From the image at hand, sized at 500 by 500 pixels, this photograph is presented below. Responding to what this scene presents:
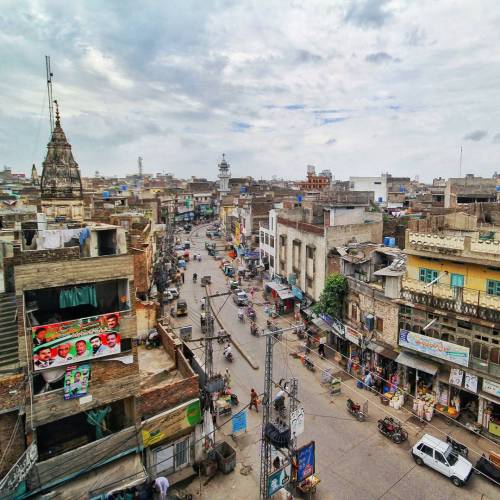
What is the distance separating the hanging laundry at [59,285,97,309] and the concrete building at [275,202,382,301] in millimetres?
22489

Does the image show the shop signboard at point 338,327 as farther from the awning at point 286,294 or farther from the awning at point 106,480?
the awning at point 106,480

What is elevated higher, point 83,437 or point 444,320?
point 444,320

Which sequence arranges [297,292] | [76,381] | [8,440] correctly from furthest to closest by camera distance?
[297,292], [76,381], [8,440]

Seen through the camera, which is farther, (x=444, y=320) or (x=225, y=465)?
(x=444, y=320)

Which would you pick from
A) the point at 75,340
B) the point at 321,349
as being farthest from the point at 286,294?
the point at 75,340

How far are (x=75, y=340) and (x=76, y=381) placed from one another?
63.7 inches

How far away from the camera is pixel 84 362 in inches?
567

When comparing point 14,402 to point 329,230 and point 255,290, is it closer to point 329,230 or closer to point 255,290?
point 329,230

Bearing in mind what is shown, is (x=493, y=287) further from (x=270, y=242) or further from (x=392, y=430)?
(x=270, y=242)

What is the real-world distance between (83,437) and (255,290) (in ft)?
116

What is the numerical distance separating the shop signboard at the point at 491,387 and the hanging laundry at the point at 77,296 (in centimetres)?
2026

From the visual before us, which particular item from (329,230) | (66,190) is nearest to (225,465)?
(329,230)

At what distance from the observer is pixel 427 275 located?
23.6 metres

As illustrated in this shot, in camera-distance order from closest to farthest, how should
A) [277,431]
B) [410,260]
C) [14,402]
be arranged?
[14,402] → [277,431] → [410,260]
